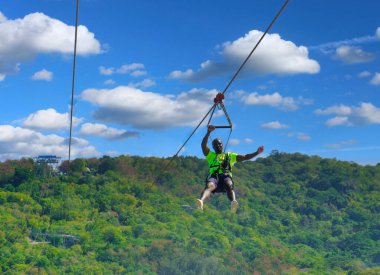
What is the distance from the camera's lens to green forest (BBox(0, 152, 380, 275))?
369ft

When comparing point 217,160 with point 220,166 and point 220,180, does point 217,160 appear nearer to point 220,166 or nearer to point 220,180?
point 220,166

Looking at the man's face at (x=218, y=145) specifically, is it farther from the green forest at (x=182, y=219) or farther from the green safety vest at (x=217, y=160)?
the green forest at (x=182, y=219)

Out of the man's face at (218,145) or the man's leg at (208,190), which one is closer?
the man's leg at (208,190)

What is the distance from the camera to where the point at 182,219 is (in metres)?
134

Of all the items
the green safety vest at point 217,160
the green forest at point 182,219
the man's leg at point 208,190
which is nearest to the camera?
the man's leg at point 208,190

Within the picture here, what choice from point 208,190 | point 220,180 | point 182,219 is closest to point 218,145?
point 220,180

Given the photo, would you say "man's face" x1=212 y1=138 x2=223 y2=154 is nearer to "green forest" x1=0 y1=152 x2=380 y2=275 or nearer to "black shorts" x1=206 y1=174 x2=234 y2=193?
"black shorts" x1=206 y1=174 x2=234 y2=193

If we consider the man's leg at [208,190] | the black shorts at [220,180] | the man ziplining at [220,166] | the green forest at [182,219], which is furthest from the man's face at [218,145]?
the green forest at [182,219]

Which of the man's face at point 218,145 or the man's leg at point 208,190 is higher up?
the man's face at point 218,145

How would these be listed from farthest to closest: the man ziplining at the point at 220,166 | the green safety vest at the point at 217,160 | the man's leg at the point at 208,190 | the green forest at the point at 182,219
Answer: the green forest at the point at 182,219 < the green safety vest at the point at 217,160 < the man ziplining at the point at 220,166 < the man's leg at the point at 208,190

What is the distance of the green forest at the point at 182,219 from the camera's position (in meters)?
112

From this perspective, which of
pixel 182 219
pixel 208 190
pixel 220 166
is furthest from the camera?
pixel 182 219

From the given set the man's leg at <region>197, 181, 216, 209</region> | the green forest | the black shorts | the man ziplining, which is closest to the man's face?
the man ziplining

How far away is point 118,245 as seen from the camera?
117062mm
